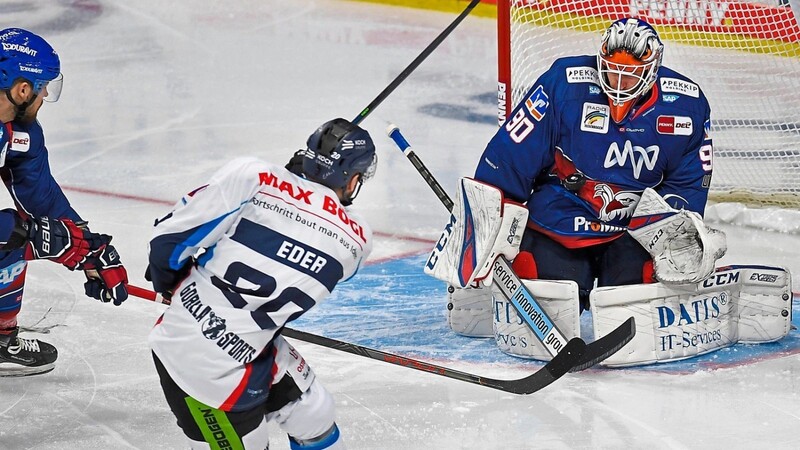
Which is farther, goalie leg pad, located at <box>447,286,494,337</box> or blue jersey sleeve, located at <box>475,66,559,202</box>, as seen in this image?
goalie leg pad, located at <box>447,286,494,337</box>

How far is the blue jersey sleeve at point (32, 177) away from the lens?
11.7 ft

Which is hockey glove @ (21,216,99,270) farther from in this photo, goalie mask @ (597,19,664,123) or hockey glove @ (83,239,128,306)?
goalie mask @ (597,19,664,123)

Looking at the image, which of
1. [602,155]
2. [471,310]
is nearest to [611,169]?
[602,155]

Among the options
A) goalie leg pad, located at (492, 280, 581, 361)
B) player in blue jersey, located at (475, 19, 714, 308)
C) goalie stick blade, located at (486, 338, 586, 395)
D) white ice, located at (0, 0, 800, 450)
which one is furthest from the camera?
goalie leg pad, located at (492, 280, 581, 361)

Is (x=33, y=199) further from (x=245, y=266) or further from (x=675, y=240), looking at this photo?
(x=675, y=240)

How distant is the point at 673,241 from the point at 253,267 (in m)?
1.69

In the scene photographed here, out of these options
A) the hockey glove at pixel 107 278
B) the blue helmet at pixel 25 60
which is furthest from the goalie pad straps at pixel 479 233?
the blue helmet at pixel 25 60

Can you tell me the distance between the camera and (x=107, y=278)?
11.5 ft

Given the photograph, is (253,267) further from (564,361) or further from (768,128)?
(768,128)

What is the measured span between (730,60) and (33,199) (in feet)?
9.74

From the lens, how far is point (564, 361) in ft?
11.9

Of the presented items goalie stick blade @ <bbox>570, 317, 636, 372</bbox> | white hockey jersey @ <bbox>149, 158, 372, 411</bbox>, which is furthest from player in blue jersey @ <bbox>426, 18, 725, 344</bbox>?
white hockey jersey @ <bbox>149, 158, 372, 411</bbox>

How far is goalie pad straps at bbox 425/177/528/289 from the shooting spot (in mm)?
3904

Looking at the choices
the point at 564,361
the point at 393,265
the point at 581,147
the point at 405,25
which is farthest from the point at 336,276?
the point at 405,25
